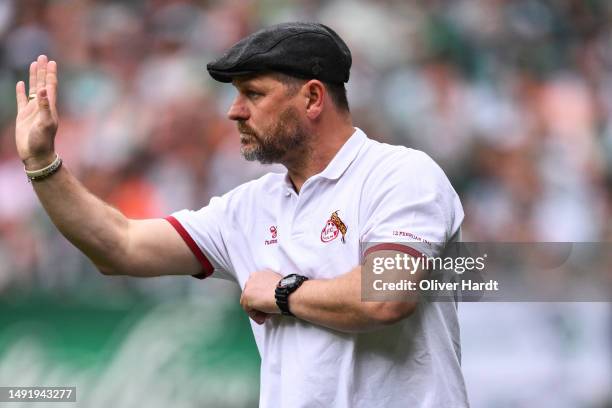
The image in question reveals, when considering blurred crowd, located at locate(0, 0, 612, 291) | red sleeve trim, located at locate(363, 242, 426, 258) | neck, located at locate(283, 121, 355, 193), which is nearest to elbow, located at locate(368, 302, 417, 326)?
red sleeve trim, located at locate(363, 242, 426, 258)

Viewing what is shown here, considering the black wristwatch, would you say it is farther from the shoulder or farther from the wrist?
the wrist

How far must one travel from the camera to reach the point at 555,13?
745cm

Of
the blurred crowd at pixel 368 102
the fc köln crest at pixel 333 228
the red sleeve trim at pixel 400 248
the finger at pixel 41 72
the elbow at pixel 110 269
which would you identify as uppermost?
the blurred crowd at pixel 368 102

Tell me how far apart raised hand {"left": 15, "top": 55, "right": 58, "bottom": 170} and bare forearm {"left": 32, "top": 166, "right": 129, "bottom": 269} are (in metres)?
0.08

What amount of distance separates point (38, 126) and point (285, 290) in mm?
926

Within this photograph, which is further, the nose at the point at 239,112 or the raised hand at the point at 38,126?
the nose at the point at 239,112

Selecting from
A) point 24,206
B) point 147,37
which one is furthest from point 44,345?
point 147,37

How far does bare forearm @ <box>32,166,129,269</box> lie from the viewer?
3.38 metres

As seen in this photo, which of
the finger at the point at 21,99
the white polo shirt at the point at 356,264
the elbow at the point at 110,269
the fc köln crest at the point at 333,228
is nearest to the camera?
the white polo shirt at the point at 356,264

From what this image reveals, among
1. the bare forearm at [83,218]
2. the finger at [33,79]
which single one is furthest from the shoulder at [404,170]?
the finger at [33,79]

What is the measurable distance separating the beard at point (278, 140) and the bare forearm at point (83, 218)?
1.69ft

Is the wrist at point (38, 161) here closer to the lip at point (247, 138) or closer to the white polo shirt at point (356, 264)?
the lip at point (247, 138)

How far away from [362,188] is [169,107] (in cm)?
410

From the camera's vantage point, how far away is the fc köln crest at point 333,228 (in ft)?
10.8
